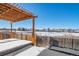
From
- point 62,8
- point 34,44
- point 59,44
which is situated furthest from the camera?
point 62,8

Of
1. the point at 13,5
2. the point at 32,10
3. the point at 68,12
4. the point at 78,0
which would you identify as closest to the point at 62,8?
the point at 68,12

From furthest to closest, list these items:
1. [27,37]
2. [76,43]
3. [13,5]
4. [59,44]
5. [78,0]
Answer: [27,37], [59,44], [76,43], [13,5], [78,0]

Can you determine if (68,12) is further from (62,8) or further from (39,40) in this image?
(39,40)

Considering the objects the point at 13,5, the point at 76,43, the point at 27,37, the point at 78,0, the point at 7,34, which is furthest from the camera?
the point at 7,34

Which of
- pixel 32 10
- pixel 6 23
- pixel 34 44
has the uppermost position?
pixel 32 10

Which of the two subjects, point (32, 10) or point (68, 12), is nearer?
point (32, 10)

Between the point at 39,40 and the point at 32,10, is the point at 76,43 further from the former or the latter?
the point at 32,10

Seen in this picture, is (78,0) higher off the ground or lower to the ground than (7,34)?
higher

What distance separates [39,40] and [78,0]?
3.72m

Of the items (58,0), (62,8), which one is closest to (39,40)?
(62,8)

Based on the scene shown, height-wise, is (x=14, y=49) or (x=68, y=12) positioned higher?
(x=68, y=12)

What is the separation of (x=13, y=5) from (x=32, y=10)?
1192 millimetres

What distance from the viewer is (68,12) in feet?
20.2

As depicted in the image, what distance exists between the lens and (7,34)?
24.1 ft
